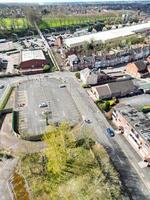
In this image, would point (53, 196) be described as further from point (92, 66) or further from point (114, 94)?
point (92, 66)

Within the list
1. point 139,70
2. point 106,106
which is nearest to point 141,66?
point 139,70

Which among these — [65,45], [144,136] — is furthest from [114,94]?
[65,45]

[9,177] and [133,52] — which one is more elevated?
[133,52]

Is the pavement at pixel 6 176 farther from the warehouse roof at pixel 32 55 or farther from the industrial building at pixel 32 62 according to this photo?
the warehouse roof at pixel 32 55

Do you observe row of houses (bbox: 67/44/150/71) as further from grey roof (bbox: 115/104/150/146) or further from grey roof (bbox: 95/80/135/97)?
grey roof (bbox: 115/104/150/146)

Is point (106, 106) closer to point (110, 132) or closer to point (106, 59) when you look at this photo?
point (110, 132)

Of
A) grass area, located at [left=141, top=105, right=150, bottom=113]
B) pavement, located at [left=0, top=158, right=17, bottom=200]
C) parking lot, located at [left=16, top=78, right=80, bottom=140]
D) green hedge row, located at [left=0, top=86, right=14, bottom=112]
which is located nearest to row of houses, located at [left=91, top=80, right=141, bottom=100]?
parking lot, located at [left=16, top=78, right=80, bottom=140]
